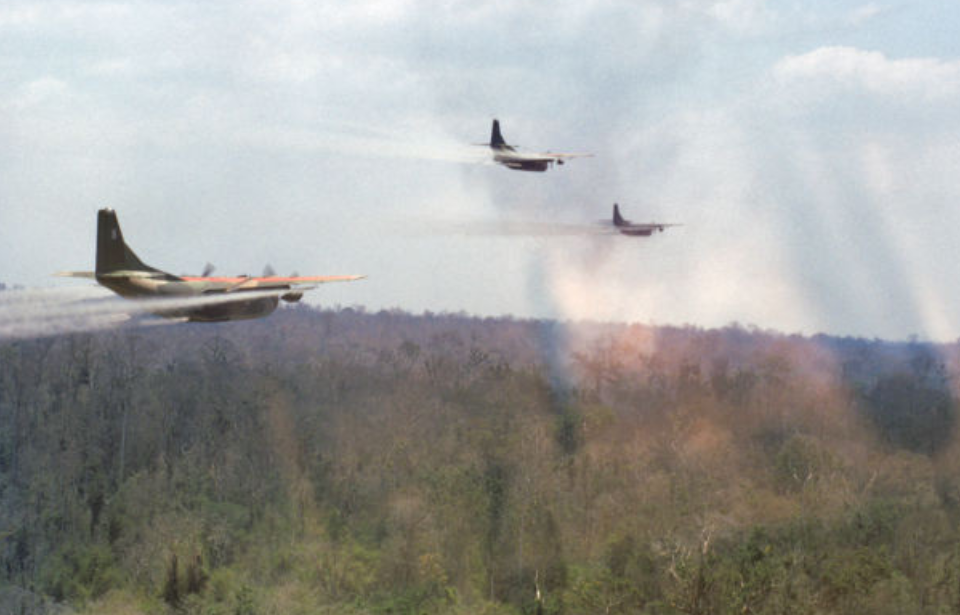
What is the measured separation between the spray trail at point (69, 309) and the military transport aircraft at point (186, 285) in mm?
180

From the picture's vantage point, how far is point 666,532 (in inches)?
3863

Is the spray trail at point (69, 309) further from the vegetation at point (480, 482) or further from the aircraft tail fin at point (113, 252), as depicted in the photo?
the vegetation at point (480, 482)

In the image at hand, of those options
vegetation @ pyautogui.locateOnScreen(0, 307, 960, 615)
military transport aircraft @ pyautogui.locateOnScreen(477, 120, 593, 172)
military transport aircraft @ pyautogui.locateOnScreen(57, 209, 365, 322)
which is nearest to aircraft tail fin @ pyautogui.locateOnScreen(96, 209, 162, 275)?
military transport aircraft @ pyautogui.locateOnScreen(57, 209, 365, 322)

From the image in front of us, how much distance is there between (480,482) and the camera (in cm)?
11556

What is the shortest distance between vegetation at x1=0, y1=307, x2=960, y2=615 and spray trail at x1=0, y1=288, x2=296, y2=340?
46.9 meters

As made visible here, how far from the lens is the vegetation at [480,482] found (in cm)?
9312

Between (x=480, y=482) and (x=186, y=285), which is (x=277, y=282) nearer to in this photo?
(x=186, y=285)

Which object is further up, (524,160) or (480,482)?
(524,160)

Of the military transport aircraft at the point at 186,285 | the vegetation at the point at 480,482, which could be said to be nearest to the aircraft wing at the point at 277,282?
the military transport aircraft at the point at 186,285

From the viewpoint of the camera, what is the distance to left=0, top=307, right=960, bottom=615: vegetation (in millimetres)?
93125

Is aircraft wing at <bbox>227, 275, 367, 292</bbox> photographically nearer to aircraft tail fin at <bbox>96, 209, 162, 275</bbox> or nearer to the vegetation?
aircraft tail fin at <bbox>96, 209, 162, 275</bbox>

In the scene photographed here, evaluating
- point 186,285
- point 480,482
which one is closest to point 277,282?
point 186,285

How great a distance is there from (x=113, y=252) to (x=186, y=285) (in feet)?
12.1

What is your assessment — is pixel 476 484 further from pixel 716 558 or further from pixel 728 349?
pixel 728 349
